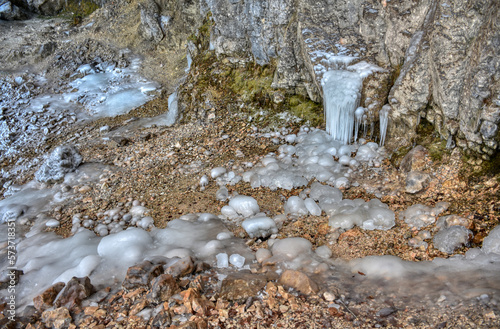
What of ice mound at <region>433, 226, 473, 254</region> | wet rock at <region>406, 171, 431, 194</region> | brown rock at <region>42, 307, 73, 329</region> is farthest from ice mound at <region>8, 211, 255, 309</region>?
wet rock at <region>406, 171, 431, 194</region>

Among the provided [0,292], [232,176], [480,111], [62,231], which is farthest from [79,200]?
[480,111]

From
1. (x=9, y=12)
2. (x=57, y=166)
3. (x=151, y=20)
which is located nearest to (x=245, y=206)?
(x=57, y=166)

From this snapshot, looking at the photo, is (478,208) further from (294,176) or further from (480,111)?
(294,176)

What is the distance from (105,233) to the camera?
3535 mm

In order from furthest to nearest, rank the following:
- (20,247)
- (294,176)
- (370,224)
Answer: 1. (294,176)
2. (20,247)
3. (370,224)

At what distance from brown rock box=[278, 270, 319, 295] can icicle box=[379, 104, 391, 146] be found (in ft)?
7.51

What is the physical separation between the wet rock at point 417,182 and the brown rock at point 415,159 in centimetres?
10

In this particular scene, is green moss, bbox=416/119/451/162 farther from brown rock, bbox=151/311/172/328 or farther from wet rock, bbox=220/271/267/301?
brown rock, bbox=151/311/172/328

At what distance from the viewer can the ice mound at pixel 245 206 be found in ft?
11.4

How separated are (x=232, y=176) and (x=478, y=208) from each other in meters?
2.48

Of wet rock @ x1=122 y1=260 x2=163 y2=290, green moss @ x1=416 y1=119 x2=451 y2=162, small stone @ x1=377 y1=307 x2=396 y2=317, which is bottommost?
wet rock @ x1=122 y1=260 x2=163 y2=290

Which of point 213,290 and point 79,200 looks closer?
point 213,290

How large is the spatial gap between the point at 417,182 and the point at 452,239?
0.79m

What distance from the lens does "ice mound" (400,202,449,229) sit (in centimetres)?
293
